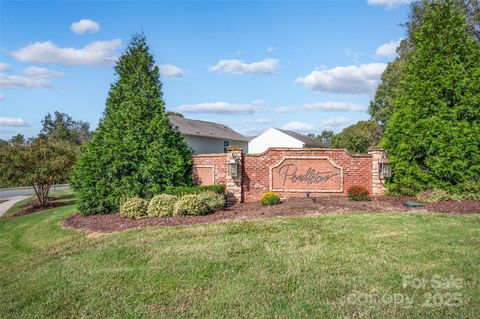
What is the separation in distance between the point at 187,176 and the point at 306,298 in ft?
29.7

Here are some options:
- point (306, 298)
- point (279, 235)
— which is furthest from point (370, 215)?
point (306, 298)

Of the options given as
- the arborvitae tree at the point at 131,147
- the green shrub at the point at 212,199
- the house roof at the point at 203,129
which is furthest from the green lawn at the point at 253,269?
the house roof at the point at 203,129

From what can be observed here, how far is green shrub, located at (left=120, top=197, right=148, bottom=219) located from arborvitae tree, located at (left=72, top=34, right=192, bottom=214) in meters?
1.14

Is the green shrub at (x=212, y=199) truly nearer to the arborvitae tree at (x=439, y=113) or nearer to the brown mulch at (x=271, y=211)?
the brown mulch at (x=271, y=211)

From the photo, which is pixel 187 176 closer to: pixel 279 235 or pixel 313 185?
pixel 313 185

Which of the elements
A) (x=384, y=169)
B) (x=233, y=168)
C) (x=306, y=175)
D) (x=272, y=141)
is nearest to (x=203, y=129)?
(x=272, y=141)

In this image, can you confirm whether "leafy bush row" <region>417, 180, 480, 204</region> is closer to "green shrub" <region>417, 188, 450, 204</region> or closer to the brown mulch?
"green shrub" <region>417, 188, 450, 204</region>

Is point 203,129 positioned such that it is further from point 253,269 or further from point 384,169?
point 253,269

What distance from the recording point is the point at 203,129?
29812 millimetres

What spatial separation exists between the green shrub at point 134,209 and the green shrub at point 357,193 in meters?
6.70

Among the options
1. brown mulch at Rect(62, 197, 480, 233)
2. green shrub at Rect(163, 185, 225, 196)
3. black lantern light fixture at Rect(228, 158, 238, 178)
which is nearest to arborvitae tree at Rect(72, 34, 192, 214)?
green shrub at Rect(163, 185, 225, 196)

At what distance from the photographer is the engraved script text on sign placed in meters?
12.2

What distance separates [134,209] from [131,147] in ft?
8.07

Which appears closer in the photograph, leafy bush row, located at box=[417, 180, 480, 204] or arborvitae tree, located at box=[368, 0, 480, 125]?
leafy bush row, located at box=[417, 180, 480, 204]
